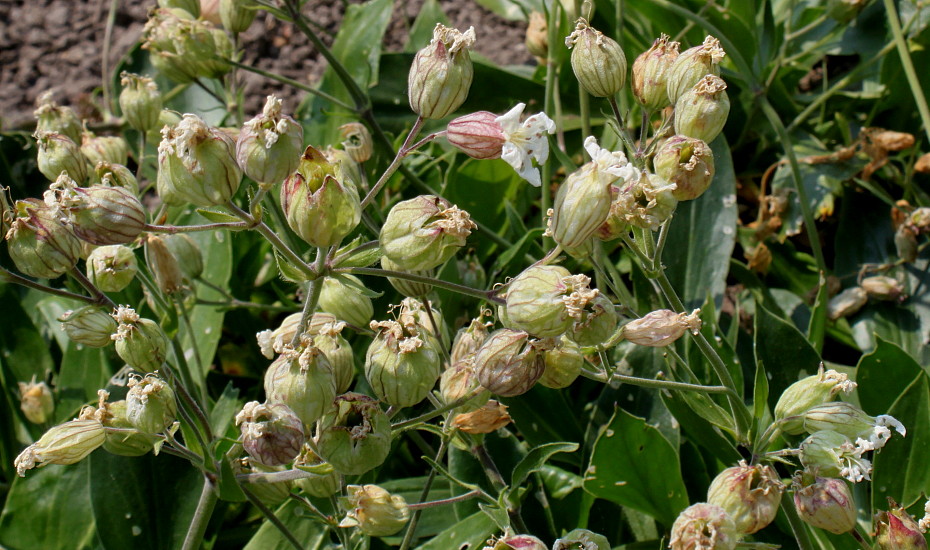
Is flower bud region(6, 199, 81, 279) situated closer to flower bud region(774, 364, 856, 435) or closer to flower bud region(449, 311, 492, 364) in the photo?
flower bud region(449, 311, 492, 364)

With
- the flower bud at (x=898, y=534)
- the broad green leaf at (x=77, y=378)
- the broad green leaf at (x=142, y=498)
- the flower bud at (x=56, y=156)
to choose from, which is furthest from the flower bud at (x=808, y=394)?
the broad green leaf at (x=77, y=378)

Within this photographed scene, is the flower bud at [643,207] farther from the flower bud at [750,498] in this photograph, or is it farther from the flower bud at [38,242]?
the flower bud at [38,242]

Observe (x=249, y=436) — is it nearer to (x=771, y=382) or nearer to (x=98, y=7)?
(x=771, y=382)

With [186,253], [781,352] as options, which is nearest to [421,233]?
[186,253]

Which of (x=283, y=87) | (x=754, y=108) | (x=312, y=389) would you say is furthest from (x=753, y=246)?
(x=283, y=87)

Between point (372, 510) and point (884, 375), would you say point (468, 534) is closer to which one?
point (372, 510)

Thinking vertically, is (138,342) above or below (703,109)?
below
